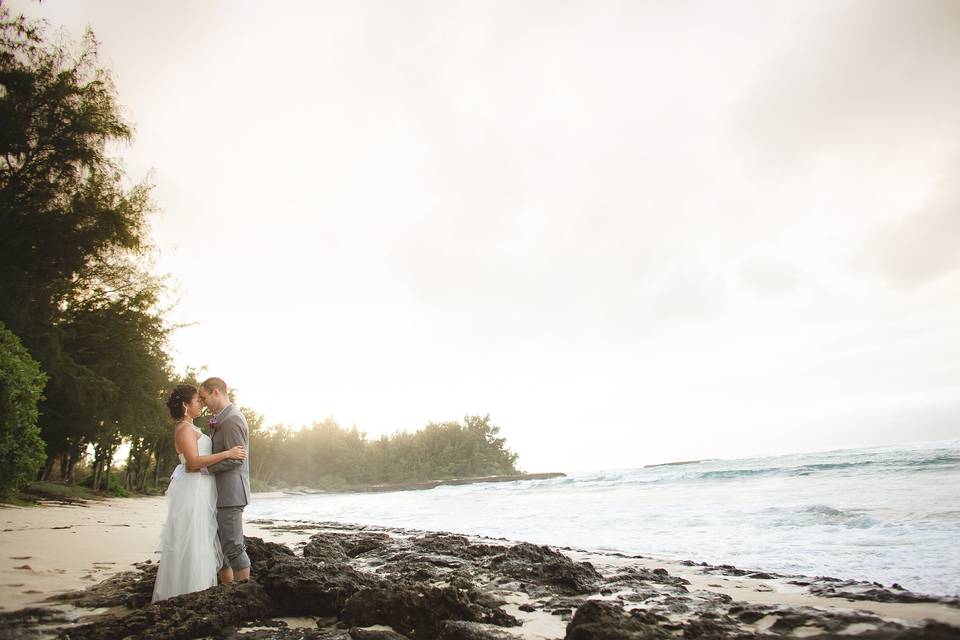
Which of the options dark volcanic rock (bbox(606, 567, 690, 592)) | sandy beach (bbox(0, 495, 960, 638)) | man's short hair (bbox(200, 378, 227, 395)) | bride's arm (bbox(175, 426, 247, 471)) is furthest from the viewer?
dark volcanic rock (bbox(606, 567, 690, 592))

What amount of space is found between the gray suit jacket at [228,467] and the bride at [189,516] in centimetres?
7

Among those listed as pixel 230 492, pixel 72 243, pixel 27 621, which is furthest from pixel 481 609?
pixel 72 243

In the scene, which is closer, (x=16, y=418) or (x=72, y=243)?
(x=16, y=418)

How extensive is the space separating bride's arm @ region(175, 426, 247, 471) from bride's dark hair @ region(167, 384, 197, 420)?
189mm

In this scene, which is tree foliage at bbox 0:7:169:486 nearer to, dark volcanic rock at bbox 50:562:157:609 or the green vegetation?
the green vegetation

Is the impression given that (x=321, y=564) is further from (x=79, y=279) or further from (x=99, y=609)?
(x=79, y=279)

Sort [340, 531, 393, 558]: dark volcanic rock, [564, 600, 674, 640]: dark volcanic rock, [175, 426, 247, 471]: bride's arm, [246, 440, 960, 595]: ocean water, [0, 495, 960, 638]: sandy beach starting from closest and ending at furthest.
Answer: [564, 600, 674, 640]: dark volcanic rock → [0, 495, 960, 638]: sandy beach → [175, 426, 247, 471]: bride's arm → [246, 440, 960, 595]: ocean water → [340, 531, 393, 558]: dark volcanic rock

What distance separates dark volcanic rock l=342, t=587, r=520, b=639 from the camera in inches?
133

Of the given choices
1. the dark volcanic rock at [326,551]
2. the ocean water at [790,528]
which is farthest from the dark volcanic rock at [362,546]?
the ocean water at [790,528]

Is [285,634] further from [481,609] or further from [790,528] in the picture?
[790,528]

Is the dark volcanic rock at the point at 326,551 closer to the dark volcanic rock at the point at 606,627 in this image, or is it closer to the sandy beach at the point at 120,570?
the sandy beach at the point at 120,570

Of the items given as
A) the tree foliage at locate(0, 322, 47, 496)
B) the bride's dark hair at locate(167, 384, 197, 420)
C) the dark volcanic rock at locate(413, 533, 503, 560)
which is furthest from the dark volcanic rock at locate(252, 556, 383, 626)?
the tree foliage at locate(0, 322, 47, 496)

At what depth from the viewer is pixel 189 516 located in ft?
14.2

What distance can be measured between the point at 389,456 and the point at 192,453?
2961 inches
